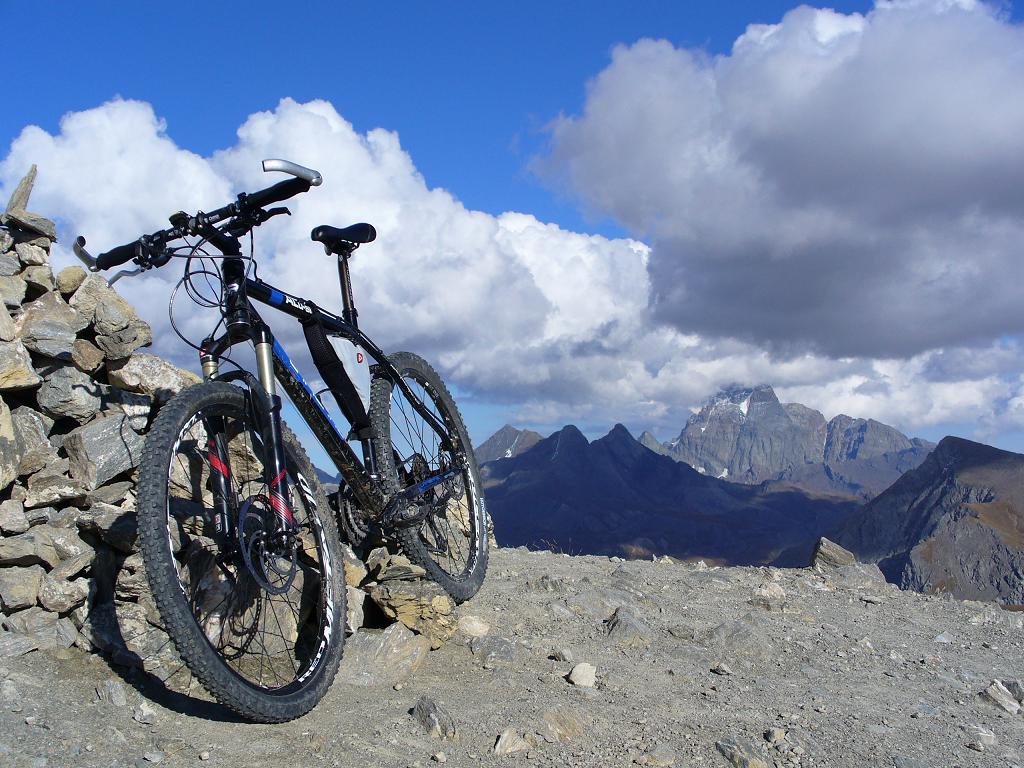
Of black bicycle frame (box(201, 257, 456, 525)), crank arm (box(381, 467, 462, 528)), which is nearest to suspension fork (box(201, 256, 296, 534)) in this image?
black bicycle frame (box(201, 257, 456, 525))

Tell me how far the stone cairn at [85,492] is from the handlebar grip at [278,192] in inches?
93.8

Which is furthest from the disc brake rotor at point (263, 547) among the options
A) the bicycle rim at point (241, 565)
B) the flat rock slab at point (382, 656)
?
the flat rock slab at point (382, 656)

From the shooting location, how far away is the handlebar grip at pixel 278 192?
551 cm

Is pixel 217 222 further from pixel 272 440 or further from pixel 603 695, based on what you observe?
pixel 603 695

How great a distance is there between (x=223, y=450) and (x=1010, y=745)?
6.18 metres

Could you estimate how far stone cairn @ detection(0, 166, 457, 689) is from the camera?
581 centimetres

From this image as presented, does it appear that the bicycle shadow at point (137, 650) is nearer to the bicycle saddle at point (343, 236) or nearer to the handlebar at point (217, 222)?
the handlebar at point (217, 222)

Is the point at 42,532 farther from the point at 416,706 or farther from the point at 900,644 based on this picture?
the point at 900,644

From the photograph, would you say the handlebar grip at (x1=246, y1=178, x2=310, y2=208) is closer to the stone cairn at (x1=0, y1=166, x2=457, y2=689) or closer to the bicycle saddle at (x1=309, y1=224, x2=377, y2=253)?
the bicycle saddle at (x1=309, y1=224, x2=377, y2=253)

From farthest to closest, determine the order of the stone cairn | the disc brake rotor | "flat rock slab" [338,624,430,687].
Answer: "flat rock slab" [338,624,430,687]
the stone cairn
the disc brake rotor

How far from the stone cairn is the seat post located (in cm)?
185

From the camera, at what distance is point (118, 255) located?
544 cm

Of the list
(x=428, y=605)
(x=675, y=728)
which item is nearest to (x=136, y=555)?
(x=428, y=605)

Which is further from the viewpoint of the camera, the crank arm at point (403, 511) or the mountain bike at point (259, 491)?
the crank arm at point (403, 511)
